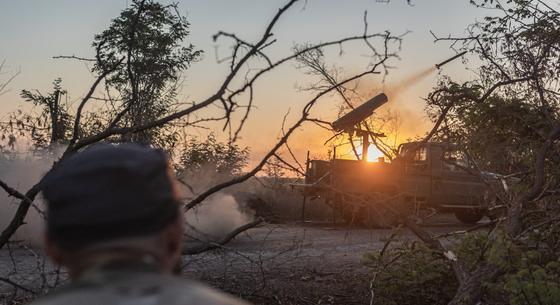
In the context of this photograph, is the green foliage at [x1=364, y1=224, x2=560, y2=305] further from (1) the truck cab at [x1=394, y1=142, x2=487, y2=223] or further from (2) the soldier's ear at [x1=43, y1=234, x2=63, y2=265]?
(1) the truck cab at [x1=394, y1=142, x2=487, y2=223]

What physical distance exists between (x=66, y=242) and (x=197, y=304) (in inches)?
10.4

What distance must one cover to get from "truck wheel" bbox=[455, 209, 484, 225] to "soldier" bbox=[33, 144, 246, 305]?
18.6 meters

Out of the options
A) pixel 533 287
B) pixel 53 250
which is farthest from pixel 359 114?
pixel 53 250

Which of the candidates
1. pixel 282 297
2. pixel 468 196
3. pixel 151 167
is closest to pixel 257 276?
pixel 282 297

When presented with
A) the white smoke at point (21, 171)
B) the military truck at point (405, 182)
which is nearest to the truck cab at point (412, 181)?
the military truck at point (405, 182)

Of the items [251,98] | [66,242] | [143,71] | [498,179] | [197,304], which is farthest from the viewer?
[143,71]

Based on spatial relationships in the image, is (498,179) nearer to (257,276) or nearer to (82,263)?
(257,276)

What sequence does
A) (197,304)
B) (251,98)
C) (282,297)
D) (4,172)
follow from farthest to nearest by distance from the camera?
(4,172), (282,297), (251,98), (197,304)

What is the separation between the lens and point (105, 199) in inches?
43.8

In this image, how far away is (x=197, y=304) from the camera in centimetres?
103

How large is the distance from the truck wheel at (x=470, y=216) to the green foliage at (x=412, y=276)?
12676 millimetres

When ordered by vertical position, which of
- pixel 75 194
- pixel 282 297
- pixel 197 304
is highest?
pixel 75 194

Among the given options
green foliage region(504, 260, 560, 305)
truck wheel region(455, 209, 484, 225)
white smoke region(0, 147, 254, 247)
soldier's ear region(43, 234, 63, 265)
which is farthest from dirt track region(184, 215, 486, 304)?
truck wheel region(455, 209, 484, 225)

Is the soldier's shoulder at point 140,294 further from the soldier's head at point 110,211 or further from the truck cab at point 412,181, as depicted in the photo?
the truck cab at point 412,181
